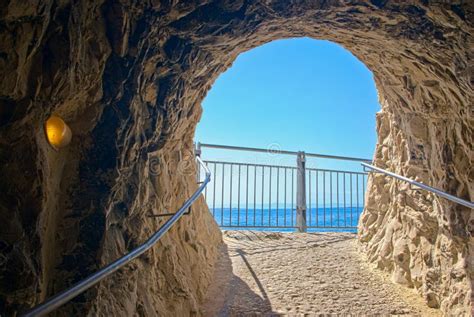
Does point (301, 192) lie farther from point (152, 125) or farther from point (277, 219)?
point (152, 125)

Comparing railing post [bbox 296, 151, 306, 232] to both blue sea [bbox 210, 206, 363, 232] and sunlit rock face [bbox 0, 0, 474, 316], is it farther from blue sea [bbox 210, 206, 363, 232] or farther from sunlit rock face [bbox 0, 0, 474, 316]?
sunlit rock face [bbox 0, 0, 474, 316]

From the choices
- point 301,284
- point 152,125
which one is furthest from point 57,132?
point 301,284

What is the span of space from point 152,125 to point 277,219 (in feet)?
13.6

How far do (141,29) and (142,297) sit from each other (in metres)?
1.58

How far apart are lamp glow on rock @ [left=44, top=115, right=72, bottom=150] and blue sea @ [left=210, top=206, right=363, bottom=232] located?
4.03 m

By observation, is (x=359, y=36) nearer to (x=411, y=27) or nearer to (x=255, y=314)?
(x=411, y=27)

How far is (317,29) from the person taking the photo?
2729 millimetres

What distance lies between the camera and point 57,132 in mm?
1756

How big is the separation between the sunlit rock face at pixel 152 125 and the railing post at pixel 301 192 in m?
2.37

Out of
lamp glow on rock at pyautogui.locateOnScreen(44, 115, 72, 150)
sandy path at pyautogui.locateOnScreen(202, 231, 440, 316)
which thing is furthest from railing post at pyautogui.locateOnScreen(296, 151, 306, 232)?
lamp glow on rock at pyautogui.locateOnScreen(44, 115, 72, 150)

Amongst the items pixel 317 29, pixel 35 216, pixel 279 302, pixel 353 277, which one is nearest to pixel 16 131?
pixel 35 216

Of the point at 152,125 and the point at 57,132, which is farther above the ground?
the point at 152,125

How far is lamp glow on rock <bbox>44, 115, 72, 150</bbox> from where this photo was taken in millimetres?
1701

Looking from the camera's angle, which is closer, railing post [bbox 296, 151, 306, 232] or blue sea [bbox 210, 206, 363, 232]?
blue sea [bbox 210, 206, 363, 232]
